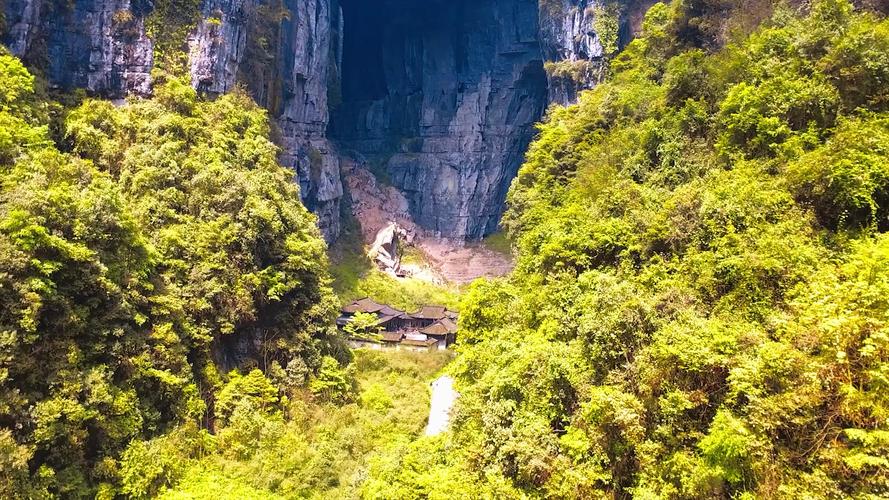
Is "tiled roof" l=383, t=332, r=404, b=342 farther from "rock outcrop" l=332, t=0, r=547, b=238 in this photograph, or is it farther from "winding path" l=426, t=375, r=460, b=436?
"rock outcrop" l=332, t=0, r=547, b=238

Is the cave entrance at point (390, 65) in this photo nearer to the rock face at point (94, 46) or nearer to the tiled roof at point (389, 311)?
the tiled roof at point (389, 311)

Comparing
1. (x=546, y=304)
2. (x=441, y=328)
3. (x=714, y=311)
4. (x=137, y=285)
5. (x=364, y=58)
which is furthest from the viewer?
(x=364, y=58)

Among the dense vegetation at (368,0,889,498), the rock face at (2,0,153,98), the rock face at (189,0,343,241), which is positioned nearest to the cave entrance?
the rock face at (189,0,343,241)

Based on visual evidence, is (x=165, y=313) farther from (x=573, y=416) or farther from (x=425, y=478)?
(x=573, y=416)

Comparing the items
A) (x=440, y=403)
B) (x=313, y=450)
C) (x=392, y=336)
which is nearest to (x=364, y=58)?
(x=392, y=336)

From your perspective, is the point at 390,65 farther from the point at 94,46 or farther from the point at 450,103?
the point at 94,46

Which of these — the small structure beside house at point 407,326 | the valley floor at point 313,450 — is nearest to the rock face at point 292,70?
the small structure beside house at point 407,326
